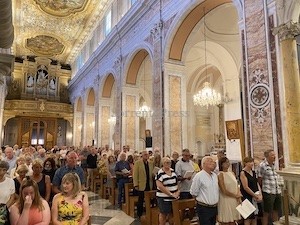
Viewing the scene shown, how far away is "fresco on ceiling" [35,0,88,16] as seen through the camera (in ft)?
50.5

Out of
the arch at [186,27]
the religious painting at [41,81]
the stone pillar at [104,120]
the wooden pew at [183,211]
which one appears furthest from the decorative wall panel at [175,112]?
the religious painting at [41,81]

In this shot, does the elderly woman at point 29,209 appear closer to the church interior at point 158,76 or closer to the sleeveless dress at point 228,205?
the church interior at point 158,76

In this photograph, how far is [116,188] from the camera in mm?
7766

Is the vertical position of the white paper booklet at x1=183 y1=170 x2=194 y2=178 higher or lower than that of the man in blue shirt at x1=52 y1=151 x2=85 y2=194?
lower

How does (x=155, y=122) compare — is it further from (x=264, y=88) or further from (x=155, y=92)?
(x=264, y=88)

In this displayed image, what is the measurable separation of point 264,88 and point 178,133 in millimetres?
4199

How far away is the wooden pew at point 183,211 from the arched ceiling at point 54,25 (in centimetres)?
1341

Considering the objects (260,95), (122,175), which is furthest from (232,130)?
(122,175)

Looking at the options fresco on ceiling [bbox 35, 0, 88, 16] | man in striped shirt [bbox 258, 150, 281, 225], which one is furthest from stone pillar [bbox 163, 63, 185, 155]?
fresco on ceiling [bbox 35, 0, 88, 16]

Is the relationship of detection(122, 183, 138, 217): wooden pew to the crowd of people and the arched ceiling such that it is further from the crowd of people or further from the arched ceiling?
the arched ceiling

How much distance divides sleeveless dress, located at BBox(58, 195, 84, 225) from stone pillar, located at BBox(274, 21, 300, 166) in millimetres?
4023

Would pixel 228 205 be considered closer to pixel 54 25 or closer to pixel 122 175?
pixel 122 175

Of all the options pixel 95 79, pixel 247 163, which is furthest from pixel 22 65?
pixel 247 163

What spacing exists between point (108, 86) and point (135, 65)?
392 cm
